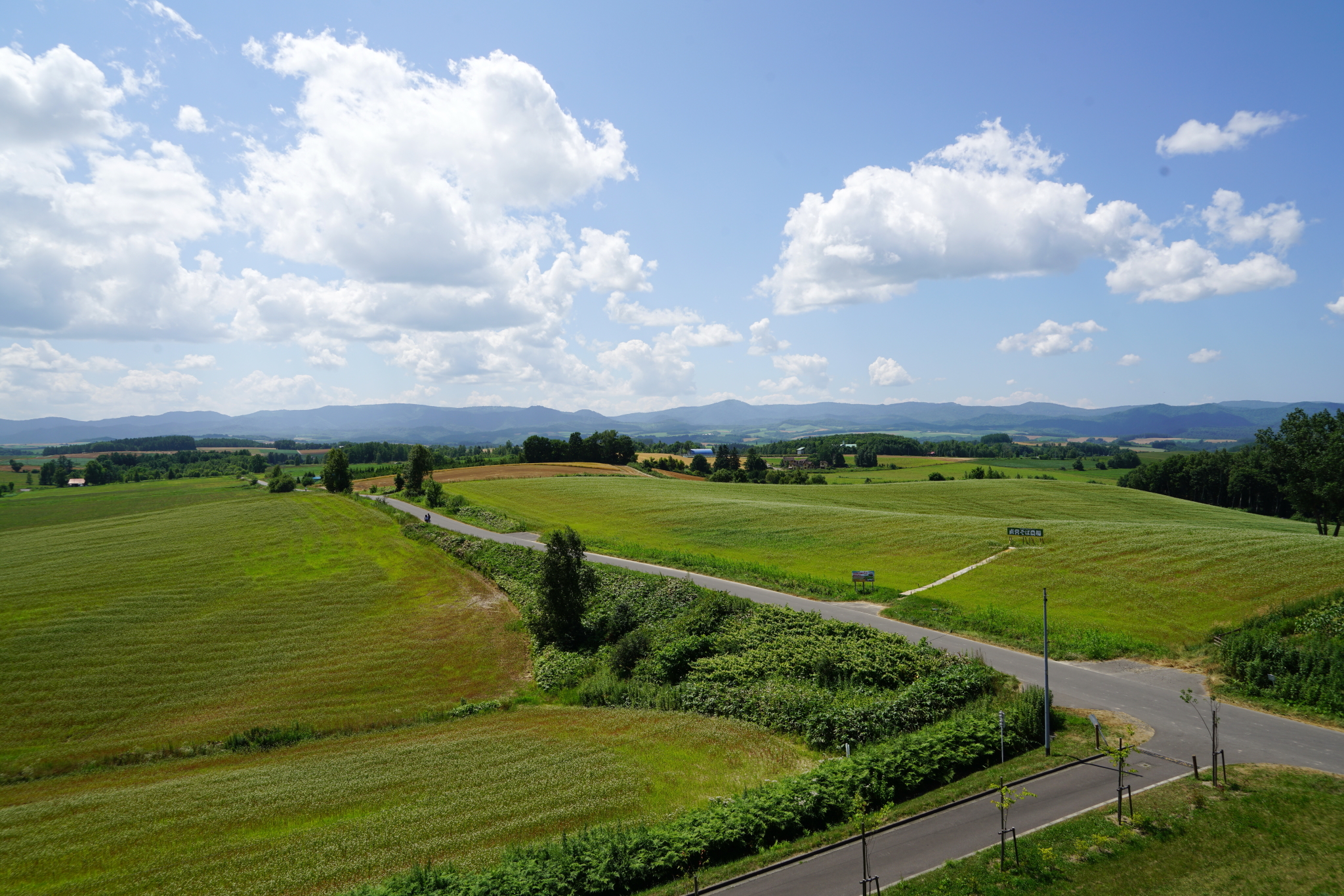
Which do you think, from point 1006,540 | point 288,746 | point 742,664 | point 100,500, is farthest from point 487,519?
point 100,500

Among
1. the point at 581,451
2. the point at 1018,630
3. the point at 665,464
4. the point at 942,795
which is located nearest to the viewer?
the point at 942,795

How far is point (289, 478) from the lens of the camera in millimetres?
103125

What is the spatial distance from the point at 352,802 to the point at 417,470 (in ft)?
242

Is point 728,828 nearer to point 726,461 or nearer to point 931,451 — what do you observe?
point 726,461

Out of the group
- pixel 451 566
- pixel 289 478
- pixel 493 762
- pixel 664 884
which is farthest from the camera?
pixel 289 478

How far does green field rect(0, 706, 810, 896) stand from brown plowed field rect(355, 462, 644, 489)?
245ft

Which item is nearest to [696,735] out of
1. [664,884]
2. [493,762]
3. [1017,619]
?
[493,762]

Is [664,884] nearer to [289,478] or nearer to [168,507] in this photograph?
[168,507]

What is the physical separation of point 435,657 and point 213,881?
1815 centimetres

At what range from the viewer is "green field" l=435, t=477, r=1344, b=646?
30453 mm

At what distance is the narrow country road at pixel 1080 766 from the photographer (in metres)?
12.5

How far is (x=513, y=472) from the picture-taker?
102 m

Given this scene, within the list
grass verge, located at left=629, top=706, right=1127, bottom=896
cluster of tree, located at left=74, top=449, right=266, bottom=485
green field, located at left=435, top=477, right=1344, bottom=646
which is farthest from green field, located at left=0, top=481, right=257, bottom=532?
grass verge, located at left=629, top=706, right=1127, bottom=896

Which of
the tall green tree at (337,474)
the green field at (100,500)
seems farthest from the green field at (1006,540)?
the green field at (100,500)
